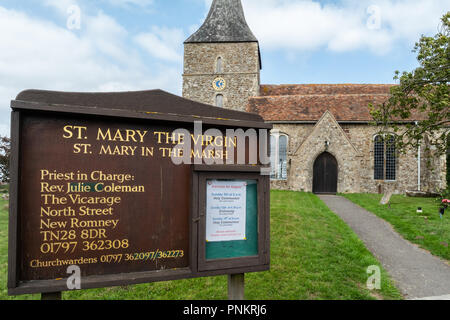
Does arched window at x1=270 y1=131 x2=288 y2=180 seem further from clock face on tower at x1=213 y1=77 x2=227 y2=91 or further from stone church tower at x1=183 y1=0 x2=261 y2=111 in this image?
clock face on tower at x1=213 y1=77 x2=227 y2=91

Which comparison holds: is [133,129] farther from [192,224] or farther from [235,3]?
[235,3]

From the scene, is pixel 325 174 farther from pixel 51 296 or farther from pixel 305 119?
pixel 51 296

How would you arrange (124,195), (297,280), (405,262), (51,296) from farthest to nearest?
(405,262), (297,280), (124,195), (51,296)

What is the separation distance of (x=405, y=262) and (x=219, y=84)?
24.4m

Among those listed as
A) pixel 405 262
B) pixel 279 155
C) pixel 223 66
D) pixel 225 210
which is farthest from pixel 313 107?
pixel 225 210

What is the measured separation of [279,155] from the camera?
23703 mm

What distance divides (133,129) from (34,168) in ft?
2.65

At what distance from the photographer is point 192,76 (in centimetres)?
2866

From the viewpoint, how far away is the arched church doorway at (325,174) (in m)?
20.7

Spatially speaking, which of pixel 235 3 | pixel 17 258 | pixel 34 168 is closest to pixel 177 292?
pixel 17 258

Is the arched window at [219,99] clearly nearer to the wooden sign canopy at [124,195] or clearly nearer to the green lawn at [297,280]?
the green lawn at [297,280]

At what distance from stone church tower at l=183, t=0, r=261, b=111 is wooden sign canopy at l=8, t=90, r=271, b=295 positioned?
25.5 meters

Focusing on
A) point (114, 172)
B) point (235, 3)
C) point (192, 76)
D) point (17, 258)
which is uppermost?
point (235, 3)

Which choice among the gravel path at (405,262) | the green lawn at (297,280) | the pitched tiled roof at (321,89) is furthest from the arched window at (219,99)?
→ the green lawn at (297,280)
